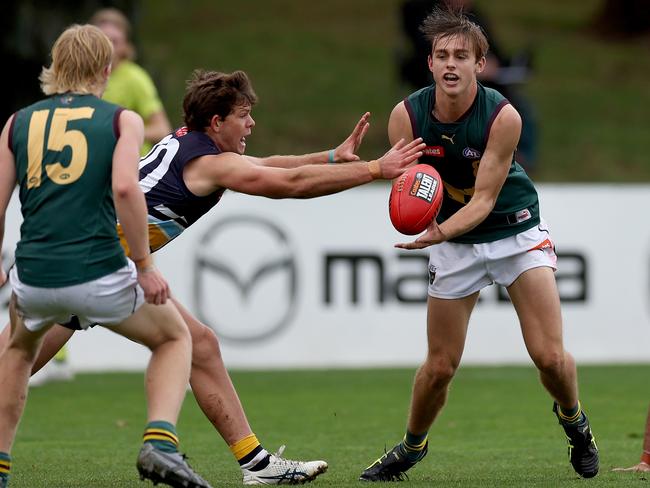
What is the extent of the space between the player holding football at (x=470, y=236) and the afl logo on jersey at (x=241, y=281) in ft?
18.3

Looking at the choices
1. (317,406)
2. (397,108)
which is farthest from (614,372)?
(397,108)

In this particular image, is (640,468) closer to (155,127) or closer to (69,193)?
(69,193)

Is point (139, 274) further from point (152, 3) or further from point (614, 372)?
point (152, 3)

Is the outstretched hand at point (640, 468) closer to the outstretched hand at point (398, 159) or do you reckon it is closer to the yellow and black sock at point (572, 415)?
the yellow and black sock at point (572, 415)

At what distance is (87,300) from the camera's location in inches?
215

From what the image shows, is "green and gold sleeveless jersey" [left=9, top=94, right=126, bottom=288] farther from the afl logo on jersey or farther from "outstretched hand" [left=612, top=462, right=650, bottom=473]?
the afl logo on jersey

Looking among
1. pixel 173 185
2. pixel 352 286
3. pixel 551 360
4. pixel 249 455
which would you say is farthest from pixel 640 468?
pixel 352 286

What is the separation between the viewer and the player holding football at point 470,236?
652 cm

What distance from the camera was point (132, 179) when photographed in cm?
539

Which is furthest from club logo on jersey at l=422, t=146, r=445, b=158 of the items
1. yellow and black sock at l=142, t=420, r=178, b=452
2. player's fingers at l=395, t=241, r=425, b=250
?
yellow and black sock at l=142, t=420, r=178, b=452

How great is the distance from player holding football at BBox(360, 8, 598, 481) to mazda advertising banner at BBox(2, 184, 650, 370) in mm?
5599

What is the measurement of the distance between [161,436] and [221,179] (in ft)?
3.98

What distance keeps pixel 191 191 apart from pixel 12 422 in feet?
4.08

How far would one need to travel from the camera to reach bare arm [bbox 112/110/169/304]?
539cm
